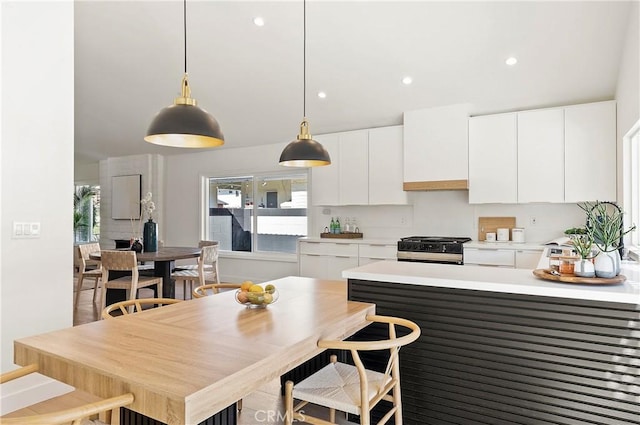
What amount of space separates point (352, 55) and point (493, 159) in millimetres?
1985

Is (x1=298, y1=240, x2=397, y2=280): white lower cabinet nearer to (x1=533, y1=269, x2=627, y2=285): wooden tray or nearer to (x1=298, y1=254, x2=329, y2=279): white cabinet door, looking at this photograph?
(x1=298, y1=254, x2=329, y2=279): white cabinet door

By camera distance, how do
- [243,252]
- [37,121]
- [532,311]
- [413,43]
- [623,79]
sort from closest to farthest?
[532,311]
[37,121]
[623,79]
[413,43]
[243,252]

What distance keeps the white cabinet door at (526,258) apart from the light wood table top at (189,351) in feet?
9.24

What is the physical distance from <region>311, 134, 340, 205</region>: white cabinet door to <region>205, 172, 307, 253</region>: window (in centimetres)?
54

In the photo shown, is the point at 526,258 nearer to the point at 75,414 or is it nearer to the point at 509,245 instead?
the point at 509,245

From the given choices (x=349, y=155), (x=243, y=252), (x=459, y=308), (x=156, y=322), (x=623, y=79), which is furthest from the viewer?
(x=243, y=252)

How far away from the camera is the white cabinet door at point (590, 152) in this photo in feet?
13.3

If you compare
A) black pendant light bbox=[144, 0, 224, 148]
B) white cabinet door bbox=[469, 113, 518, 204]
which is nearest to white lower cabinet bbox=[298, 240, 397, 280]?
white cabinet door bbox=[469, 113, 518, 204]

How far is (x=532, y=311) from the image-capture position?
1.95 meters

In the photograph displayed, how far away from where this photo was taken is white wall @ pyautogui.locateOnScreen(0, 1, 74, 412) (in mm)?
2574

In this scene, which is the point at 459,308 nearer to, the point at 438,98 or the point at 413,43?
the point at 413,43

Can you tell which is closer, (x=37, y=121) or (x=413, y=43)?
(x=37, y=121)

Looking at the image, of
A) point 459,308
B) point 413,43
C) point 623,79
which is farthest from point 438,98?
point 459,308

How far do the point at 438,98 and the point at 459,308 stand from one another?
3.26 metres
